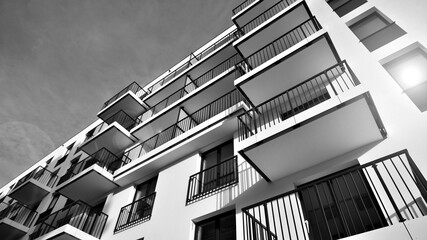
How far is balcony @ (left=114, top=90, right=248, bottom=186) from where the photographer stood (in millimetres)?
11625

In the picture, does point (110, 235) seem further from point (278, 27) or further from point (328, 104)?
point (278, 27)

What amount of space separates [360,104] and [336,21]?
6192mm

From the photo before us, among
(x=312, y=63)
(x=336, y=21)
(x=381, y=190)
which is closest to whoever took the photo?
(x=381, y=190)

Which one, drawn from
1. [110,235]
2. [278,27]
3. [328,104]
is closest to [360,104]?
[328,104]

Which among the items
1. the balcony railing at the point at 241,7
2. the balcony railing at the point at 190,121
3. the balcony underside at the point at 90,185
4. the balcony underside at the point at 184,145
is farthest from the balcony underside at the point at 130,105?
the balcony railing at the point at 241,7

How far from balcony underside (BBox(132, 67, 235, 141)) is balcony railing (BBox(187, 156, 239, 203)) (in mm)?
5425

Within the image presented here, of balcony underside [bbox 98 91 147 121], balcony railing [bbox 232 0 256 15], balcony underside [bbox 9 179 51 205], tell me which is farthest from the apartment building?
balcony underside [bbox 98 91 147 121]

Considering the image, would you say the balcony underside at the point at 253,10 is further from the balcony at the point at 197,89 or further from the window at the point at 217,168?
the window at the point at 217,168

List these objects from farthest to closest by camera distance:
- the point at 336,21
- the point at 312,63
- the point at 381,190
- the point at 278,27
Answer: the point at 278,27
the point at 336,21
the point at 312,63
the point at 381,190

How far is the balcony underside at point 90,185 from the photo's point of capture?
14242 millimetres

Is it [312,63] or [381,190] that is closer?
[381,190]

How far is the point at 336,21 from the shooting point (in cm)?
1145

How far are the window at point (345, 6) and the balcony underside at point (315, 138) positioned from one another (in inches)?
270

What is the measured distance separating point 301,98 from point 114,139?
1251 centimetres
